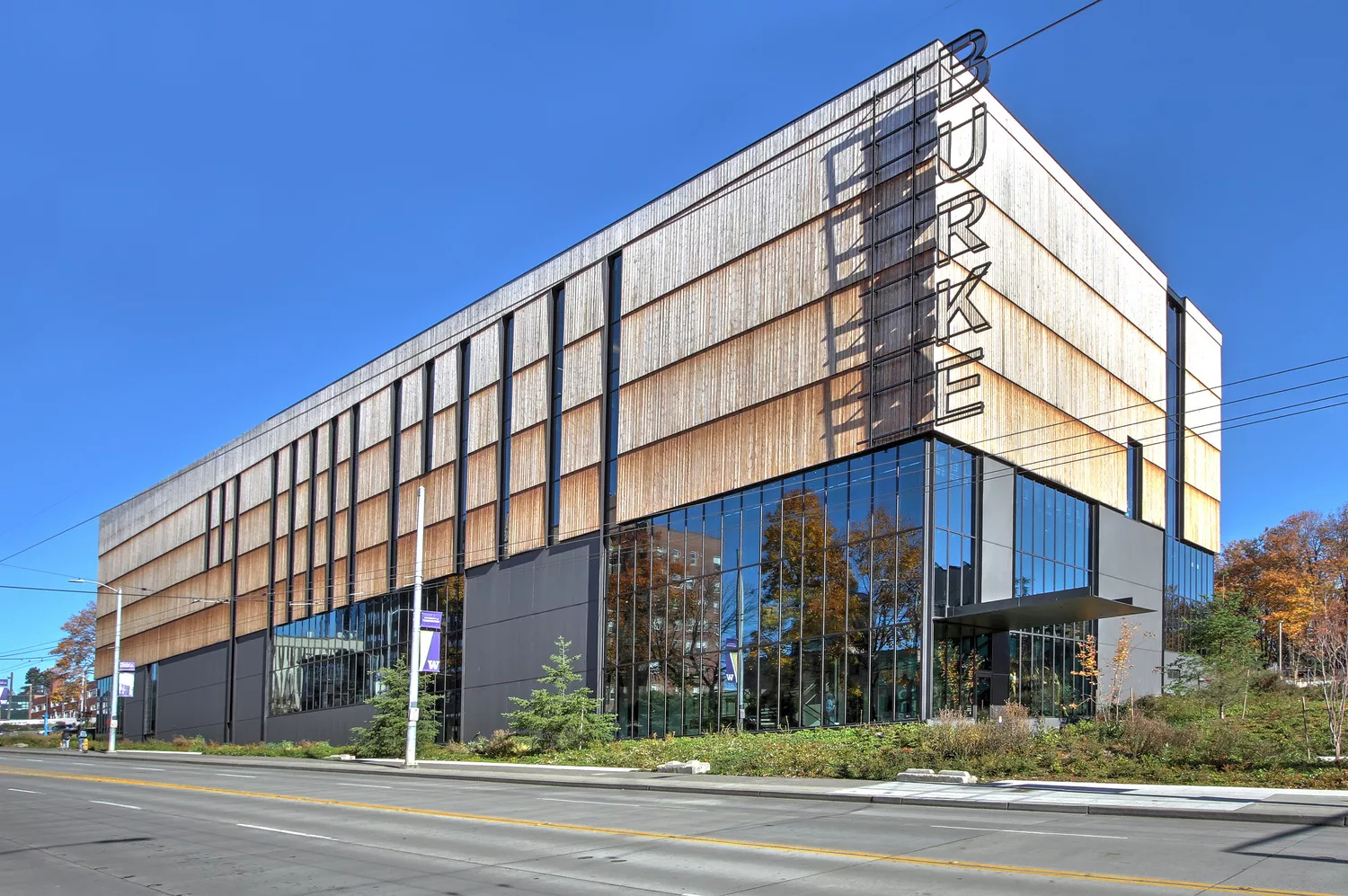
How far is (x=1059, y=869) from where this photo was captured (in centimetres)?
1249

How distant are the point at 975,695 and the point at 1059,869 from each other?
2418 cm

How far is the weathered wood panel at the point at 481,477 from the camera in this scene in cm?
5228

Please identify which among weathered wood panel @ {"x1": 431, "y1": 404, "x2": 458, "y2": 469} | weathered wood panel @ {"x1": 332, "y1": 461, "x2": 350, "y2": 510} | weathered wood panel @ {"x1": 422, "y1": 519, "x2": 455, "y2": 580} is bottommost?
weathered wood panel @ {"x1": 422, "y1": 519, "x2": 455, "y2": 580}

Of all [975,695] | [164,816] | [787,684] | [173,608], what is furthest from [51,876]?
[173,608]

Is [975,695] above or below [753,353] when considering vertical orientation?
below

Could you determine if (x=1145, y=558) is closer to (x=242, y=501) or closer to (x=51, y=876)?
(x=51, y=876)

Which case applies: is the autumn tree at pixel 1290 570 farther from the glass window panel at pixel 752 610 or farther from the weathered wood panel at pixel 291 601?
the weathered wood panel at pixel 291 601

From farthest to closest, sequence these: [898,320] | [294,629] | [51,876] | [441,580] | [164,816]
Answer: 1. [294,629]
2. [441,580]
3. [898,320]
4. [164,816]
5. [51,876]

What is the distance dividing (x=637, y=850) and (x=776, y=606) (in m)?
23.0

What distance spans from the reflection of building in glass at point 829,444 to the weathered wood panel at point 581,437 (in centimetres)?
18

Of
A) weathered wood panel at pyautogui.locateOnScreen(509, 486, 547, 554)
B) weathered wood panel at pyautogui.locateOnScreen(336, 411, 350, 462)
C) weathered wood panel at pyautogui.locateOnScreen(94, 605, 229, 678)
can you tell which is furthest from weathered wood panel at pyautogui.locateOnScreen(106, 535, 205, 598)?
weathered wood panel at pyautogui.locateOnScreen(509, 486, 547, 554)

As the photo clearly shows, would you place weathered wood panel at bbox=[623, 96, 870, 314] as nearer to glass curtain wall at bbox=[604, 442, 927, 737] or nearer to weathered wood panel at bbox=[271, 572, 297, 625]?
glass curtain wall at bbox=[604, 442, 927, 737]

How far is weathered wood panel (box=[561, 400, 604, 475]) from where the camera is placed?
46219mm

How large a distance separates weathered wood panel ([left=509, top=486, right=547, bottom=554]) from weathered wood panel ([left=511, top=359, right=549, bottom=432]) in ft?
10.3
